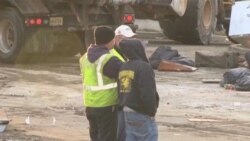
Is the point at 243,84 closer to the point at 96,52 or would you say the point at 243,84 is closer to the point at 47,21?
the point at 47,21

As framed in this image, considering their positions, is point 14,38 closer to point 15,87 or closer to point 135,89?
point 15,87

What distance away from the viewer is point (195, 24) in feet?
74.8

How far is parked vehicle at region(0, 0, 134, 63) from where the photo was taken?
1645cm

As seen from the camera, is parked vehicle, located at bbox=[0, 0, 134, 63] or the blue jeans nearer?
the blue jeans

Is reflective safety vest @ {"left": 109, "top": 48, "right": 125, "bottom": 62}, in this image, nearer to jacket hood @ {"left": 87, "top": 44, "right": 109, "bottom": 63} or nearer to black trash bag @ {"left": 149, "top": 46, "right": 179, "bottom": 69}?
jacket hood @ {"left": 87, "top": 44, "right": 109, "bottom": 63}

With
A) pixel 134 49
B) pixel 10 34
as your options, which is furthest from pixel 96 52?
pixel 10 34

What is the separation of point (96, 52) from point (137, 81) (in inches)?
30.9

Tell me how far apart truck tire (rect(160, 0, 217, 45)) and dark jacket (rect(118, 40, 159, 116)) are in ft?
53.0

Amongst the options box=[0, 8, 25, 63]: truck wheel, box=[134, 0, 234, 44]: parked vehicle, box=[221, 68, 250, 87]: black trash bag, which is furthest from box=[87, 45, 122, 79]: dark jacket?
box=[134, 0, 234, 44]: parked vehicle

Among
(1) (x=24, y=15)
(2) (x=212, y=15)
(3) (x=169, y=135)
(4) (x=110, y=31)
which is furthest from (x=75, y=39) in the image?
(4) (x=110, y=31)

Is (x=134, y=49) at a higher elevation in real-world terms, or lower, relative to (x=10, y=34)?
higher

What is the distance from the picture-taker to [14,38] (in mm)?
16938

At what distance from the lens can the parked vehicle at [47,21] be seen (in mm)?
16453

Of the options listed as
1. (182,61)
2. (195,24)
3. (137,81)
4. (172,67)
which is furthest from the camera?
(195,24)
